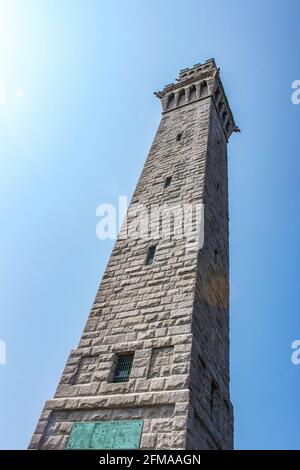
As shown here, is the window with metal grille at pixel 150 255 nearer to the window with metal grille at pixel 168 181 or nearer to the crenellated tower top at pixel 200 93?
the window with metal grille at pixel 168 181

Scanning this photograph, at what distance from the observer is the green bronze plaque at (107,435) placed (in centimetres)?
645

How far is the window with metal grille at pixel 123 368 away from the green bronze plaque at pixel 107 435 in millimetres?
964

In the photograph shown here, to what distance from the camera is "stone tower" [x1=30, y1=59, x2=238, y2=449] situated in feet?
22.1

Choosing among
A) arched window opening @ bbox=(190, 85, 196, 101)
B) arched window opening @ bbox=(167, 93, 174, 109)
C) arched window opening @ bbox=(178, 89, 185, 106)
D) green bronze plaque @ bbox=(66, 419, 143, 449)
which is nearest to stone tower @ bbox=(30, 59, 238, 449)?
green bronze plaque @ bbox=(66, 419, 143, 449)

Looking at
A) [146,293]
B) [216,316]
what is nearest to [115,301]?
[146,293]

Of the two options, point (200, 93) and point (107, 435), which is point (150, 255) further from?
point (200, 93)

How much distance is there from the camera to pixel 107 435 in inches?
263


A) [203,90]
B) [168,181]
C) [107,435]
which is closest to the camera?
[107,435]

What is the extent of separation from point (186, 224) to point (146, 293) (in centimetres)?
255

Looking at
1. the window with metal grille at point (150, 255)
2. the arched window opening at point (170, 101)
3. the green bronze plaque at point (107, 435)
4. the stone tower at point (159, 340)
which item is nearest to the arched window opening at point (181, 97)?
the arched window opening at point (170, 101)

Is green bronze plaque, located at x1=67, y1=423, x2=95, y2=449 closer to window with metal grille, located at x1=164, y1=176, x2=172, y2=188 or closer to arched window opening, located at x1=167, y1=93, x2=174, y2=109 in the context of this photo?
window with metal grille, located at x1=164, y1=176, x2=172, y2=188

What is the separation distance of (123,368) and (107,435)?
1.45 m

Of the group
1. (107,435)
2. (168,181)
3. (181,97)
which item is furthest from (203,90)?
(107,435)
